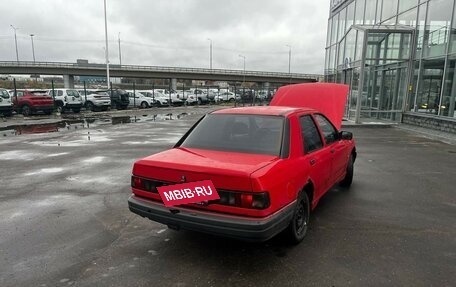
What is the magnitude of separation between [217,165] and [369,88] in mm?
18990

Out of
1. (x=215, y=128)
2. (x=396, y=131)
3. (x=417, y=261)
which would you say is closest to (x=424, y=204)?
(x=417, y=261)

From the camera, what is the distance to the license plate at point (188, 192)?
337 centimetres

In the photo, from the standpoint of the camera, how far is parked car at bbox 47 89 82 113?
25.0 m

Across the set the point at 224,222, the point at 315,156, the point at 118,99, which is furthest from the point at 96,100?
the point at 224,222

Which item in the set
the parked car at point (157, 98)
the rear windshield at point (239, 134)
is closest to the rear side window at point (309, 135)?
the rear windshield at point (239, 134)

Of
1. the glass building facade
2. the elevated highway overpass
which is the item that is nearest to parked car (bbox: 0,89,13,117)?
the glass building facade

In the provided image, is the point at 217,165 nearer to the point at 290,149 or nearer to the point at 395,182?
the point at 290,149

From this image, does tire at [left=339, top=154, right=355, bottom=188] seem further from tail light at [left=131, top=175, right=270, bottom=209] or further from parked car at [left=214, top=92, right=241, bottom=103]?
parked car at [left=214, top=92, right=241, bottom=103]

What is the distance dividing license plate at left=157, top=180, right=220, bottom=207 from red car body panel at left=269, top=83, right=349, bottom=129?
19.6ft

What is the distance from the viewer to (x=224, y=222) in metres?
3.29

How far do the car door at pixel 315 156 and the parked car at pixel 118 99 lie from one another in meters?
26.6

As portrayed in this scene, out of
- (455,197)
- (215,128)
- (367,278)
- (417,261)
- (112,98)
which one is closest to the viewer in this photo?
(367,278)

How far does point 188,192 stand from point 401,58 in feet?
55.5

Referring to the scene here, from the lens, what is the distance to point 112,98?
2917cm
